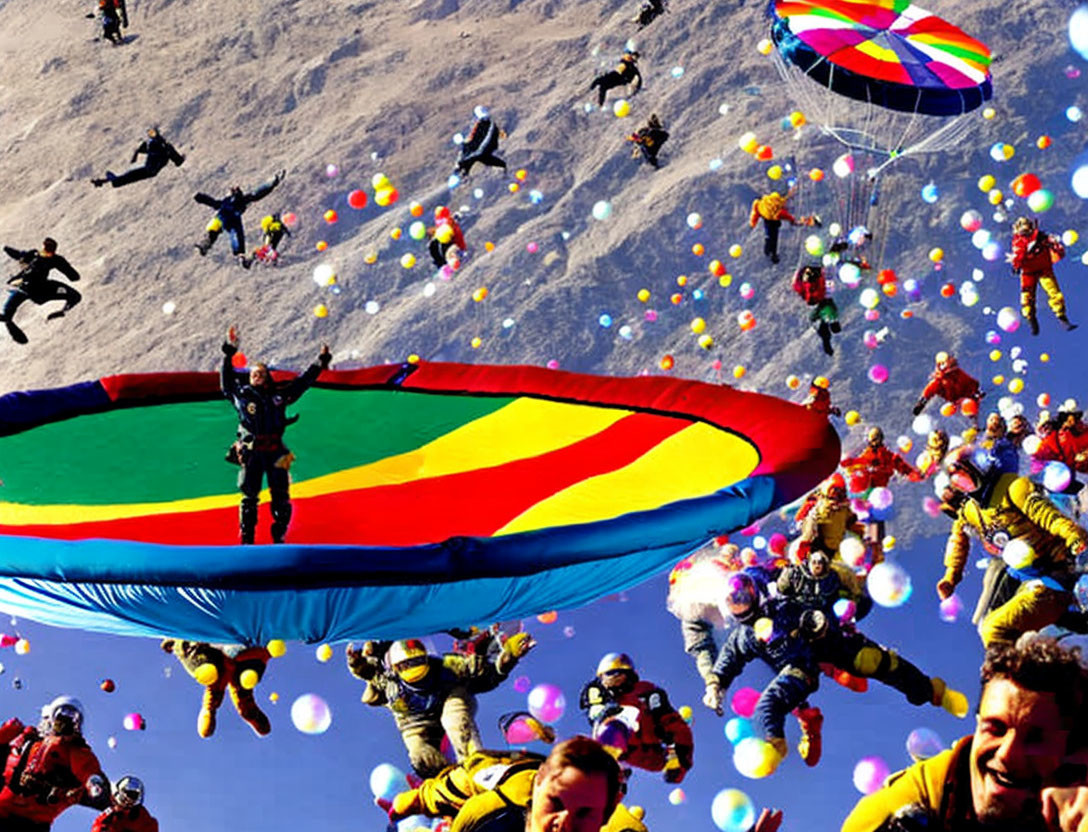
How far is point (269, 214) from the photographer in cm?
1689

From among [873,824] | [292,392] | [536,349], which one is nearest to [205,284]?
[536,349]

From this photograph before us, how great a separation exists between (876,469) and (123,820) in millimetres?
5550

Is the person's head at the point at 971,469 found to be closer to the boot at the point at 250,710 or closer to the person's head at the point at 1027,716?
the boot at the point at 250,710

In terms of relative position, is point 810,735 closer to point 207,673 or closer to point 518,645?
point 518,645

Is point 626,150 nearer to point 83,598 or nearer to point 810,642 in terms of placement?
point 810,642

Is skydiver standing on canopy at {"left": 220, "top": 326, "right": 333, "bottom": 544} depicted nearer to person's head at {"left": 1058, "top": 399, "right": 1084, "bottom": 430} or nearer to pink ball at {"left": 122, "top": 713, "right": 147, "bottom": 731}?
pink ball at {"left": 122, "top": 713, "right": 147, "bottom": 731}

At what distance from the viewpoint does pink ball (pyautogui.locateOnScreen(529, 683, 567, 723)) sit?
6.48 meters

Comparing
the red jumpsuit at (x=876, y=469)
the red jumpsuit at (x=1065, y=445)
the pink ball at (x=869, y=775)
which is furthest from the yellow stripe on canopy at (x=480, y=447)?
the pink ball at (x=869, y=775)

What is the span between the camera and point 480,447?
372 inches

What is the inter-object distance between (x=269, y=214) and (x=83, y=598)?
37.4 ft

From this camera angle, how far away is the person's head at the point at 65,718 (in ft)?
19.6

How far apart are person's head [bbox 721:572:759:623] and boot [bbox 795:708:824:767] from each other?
0.56 metres

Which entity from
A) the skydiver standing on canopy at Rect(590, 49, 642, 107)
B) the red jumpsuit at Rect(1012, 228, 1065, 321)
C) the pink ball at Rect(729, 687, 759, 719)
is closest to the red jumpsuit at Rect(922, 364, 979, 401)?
the red jumpsuit at Rect(1012, 228, 1065, 321)

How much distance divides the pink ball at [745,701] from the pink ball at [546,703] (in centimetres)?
115
